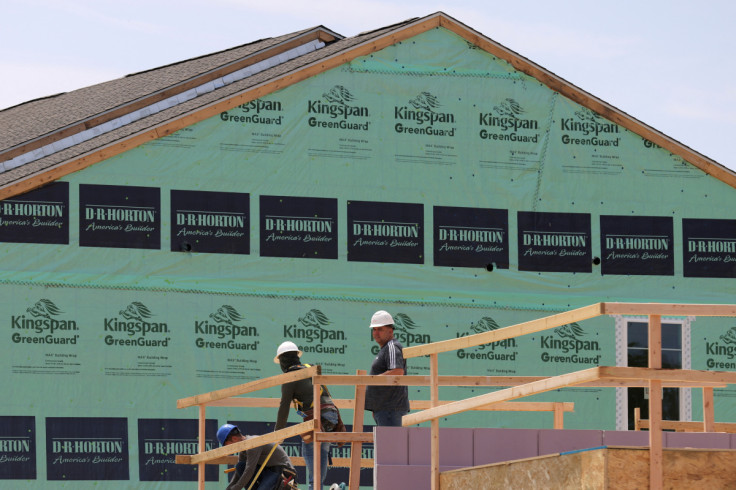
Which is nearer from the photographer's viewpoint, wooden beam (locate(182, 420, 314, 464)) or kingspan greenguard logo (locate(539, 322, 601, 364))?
wooden beam (locate(182, 420, 314, 464))

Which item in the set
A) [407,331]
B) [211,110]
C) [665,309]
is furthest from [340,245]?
[665,309]

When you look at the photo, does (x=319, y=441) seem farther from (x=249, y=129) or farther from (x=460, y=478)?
(x=249, y=129)

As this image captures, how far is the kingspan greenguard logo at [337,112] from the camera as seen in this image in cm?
1950

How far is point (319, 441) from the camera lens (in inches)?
472

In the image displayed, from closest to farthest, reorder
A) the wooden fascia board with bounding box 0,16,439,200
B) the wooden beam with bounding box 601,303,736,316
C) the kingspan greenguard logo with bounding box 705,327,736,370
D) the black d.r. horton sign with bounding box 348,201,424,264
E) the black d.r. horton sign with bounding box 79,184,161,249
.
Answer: the wooden beam with bounding box 601,303,736,316 < the wooden fascia board with bounding box 0,16,439,200 < the black d.r. horton sign with bounding box 79,184,161,249 < the black d.r. horton sign with bounding box 348,201,424,264 < the kingspan greenguard logo with bounding box 705,327,736,370

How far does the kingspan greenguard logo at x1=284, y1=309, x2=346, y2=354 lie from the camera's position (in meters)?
18.8

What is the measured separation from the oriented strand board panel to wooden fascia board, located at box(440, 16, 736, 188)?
489 inches

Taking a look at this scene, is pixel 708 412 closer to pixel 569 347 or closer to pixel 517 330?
pixel 517 330

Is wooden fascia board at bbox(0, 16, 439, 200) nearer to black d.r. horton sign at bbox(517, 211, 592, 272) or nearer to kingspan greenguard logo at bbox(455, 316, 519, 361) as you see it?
black d.r. horton sign at bbox(517, 211, 592, 272)

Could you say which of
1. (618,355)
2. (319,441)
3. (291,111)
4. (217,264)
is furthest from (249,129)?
(319,441)

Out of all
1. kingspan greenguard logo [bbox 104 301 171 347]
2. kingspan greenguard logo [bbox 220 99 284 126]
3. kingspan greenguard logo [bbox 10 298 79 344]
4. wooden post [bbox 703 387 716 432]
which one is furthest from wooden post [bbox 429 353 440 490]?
kingspan greenguard logo [bbox 220 99 284 126]

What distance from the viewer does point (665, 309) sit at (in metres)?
7.98

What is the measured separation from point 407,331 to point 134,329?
4135 mm

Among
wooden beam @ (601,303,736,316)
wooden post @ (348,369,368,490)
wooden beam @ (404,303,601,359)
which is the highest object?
wooden beam @ (601,303,736,316)
